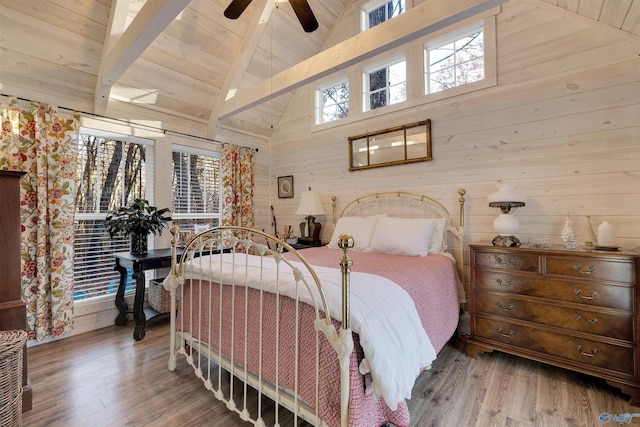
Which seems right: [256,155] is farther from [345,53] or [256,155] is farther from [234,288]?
[234,288]

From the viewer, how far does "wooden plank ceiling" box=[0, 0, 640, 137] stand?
2117 millimetres

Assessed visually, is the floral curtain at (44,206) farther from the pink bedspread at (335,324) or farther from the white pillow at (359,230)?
the white pillow at (359,230)

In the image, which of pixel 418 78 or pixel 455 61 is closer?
pixel 455 61

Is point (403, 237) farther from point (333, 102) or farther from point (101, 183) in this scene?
point (101, 183)

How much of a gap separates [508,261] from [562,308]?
42 centimetres

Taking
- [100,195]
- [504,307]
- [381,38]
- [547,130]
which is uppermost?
[381,38]

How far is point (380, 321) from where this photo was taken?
1.21m

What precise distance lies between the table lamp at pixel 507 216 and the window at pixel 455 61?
1.19 m

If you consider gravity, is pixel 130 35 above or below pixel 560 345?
above

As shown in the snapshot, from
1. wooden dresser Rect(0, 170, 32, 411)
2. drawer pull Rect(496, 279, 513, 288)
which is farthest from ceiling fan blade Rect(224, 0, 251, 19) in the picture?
drawer pull Rect(496, 279, 513, 288)

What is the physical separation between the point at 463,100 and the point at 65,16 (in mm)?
3563

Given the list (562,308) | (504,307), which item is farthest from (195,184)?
(562,308)

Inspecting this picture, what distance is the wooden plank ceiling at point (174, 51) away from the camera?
2117 mm

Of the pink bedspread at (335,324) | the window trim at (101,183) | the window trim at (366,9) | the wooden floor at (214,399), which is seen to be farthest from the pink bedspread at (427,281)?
the window trim at (366,9)
